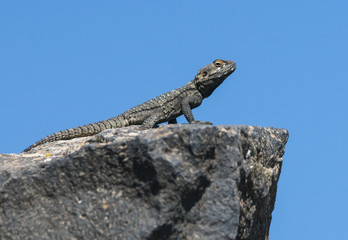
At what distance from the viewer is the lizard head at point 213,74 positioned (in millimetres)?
11578

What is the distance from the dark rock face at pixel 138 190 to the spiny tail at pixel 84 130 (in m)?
Answer: 3.14

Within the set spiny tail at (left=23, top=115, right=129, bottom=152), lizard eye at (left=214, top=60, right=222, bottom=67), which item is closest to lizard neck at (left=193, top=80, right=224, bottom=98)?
lizard eye at (left=214, top=60, right=222, bottom=67)

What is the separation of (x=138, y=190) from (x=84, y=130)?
458cm

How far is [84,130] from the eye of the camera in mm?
10047

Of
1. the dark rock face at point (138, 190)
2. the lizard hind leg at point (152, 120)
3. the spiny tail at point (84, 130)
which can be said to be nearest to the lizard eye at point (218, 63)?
the lizard hind leg at point (152, 120)

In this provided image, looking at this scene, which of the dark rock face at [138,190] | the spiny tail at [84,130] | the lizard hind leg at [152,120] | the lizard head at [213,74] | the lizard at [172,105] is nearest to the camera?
the dark rock face at [138,190]

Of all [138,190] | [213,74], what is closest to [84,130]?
[213,74]

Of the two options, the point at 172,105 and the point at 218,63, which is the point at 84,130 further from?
the point at 218,63

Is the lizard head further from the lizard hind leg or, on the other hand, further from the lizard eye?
the lizard hind leg

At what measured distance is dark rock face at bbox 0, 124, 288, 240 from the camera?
557 cm

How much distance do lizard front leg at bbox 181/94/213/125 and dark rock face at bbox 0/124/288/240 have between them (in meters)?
4.76

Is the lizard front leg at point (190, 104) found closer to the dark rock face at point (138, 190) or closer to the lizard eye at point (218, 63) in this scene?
the lizard eye at point (218, 63)

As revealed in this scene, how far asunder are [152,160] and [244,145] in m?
1.38

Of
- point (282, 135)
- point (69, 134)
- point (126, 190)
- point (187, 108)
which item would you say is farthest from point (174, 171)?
point (187, 108)
